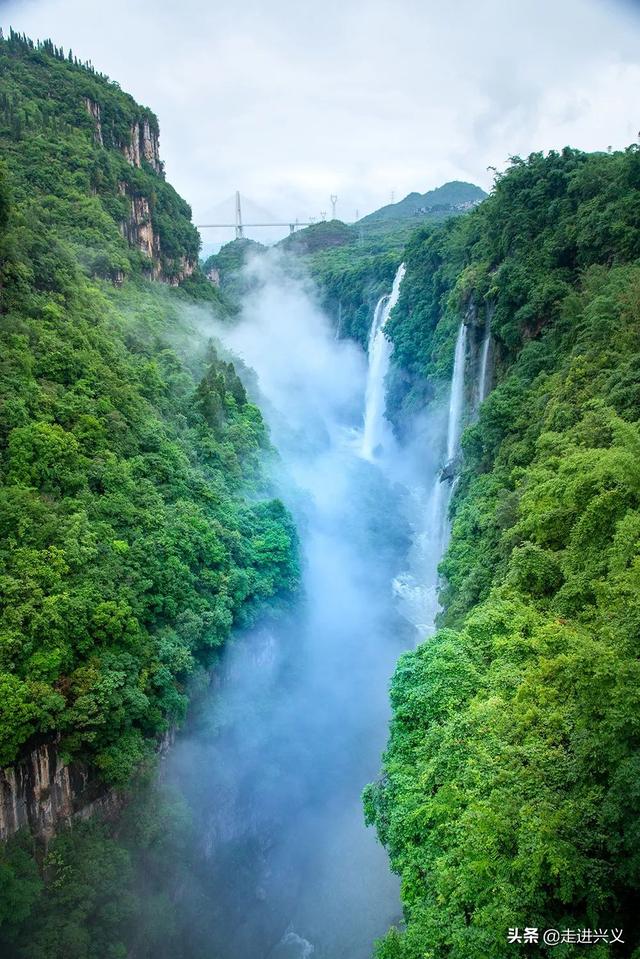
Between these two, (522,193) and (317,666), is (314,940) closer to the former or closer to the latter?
(317,666)

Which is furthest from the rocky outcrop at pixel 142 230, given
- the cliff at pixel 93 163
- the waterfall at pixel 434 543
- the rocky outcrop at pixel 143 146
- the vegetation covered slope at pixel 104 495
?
the waterfall at pixel 434 543

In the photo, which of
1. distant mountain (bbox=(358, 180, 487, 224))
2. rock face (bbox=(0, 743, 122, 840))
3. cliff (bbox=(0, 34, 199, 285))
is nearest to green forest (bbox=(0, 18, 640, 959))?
rock face (bbox=(0, 743, 122, 840))

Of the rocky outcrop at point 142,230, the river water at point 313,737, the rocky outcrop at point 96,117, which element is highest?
the rocky outcrop at point 96,117

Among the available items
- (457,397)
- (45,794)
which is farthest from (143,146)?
(45,794)

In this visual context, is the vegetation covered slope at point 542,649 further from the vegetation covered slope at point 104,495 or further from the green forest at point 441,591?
the vegetation covered slope at point 104,495

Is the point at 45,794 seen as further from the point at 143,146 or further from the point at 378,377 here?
the point at 143,146

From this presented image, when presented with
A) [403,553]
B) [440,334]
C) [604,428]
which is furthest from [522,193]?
[403,553]
